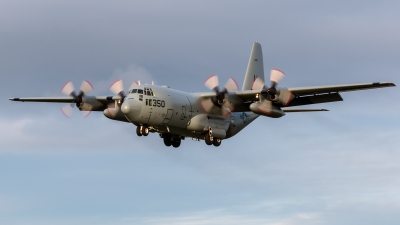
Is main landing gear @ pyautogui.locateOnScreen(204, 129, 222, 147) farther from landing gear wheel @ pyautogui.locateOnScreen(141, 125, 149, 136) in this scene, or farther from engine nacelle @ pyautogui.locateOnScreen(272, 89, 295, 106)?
engine nacelle @ pyautogui.locateOnScreen(272, 89, 295, 106)

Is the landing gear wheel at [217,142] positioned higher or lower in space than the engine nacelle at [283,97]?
lower

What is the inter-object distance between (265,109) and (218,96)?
143 inches

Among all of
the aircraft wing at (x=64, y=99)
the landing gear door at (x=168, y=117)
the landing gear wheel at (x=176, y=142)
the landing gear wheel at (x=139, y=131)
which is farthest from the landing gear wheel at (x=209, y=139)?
the aircraft wing at (x=64, y=99)

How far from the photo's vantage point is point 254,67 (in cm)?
4819

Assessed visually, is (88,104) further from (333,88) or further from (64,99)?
(333,88)

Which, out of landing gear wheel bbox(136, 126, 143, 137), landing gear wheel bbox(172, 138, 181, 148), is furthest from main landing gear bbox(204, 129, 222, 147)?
landing gear wheel bbox(136, 126, 143, 137)

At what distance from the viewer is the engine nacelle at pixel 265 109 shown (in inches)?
1515

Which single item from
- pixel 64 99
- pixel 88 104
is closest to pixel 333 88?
pixel 88 104

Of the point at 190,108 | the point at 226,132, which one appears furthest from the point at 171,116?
the point at 226,132

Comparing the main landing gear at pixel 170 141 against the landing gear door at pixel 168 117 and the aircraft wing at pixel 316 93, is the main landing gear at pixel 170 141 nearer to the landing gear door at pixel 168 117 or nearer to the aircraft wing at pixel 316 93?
the landing gear door at pixel 168 117

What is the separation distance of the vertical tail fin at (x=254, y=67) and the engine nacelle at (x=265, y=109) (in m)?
8.60

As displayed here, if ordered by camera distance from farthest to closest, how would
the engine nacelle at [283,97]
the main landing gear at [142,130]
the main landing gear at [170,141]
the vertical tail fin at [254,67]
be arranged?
the vertical tail fin at [254,67]
the main landing gear at [170,141]
the main landing gear at [142,130]
the engine nacelle at [283,97]

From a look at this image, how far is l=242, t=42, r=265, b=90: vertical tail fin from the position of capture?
47625mm

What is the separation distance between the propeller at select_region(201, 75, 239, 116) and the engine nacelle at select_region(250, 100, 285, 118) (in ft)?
9.30
